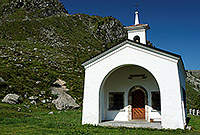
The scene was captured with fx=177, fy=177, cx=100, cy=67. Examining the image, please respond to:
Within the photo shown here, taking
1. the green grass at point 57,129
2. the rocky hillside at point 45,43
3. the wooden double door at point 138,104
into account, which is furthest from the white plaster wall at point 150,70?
the rocky hillside at point 45,43

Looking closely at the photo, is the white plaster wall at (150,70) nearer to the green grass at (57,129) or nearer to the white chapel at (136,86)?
the white chapel at (136,86)

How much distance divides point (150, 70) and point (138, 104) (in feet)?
11.9

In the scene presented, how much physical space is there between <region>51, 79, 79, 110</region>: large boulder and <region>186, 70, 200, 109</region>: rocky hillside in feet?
62.6

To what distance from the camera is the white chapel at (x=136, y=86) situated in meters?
8.91

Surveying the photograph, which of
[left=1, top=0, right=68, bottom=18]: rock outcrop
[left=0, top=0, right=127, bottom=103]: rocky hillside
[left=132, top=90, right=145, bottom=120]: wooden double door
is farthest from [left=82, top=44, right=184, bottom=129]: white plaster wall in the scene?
[left=1, top=0, right=68, bottom=18]: rock outcrop

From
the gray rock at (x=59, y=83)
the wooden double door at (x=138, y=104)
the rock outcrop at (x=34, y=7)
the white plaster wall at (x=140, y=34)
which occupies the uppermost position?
the rock outcrop at (x=34, y=7)

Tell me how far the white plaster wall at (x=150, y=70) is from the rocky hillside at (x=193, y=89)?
2126cm

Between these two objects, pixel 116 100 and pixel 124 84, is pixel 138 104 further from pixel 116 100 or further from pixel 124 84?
pixel 124 84

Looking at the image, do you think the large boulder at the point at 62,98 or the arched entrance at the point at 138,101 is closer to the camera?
the arched entrance at the point at 138,101

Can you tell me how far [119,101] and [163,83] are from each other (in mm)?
4257

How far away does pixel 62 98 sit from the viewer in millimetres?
20156

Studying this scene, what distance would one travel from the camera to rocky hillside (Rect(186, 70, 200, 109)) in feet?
93.2

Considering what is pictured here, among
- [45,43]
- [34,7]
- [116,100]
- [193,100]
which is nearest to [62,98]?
[116,100]

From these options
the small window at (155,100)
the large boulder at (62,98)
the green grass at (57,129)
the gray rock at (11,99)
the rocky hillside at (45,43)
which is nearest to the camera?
the green grass at (57,129)
